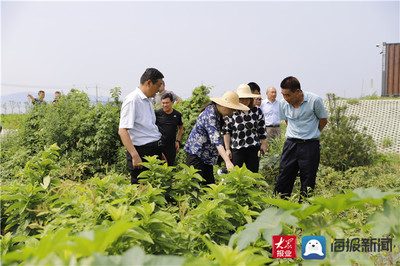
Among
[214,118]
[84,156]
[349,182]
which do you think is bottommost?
[349,182]

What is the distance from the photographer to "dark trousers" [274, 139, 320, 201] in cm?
371

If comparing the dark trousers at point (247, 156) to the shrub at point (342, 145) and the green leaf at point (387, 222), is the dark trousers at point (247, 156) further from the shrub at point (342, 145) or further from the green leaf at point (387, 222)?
the green leaf at point (387, 222)

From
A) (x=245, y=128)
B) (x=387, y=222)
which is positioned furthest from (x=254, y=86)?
(x=387, y=222)

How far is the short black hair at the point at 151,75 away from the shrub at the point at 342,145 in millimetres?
3825

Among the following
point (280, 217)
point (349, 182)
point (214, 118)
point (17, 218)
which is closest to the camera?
point (280, 217)

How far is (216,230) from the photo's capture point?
1.58 meters

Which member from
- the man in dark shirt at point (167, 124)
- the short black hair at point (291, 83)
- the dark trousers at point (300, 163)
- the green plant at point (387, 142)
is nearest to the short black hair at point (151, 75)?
the short black hair at point (291, 83)

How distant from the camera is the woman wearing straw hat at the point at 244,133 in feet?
13.1

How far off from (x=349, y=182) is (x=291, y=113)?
2256mm

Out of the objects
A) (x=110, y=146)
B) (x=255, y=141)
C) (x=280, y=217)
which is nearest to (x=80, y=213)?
(x=280, y=217)

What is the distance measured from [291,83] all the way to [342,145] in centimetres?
277

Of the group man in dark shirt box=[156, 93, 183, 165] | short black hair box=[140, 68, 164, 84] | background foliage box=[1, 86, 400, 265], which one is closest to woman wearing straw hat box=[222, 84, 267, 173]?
man in dark shirt box=[156, 93, 183, 165]

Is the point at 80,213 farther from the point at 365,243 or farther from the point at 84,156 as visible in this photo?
the point at 84,156

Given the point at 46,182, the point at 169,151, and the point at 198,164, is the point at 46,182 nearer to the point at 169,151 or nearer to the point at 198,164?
the point at 198,164
